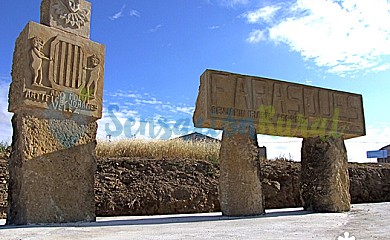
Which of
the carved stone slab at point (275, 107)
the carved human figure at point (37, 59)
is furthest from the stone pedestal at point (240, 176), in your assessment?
the carved human figure at point (37, 59)

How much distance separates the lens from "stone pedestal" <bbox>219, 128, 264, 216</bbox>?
6906 millimetres

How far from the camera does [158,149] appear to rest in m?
12.3

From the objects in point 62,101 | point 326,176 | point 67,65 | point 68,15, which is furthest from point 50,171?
point 326,176

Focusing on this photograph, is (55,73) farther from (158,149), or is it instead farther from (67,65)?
(158,149)

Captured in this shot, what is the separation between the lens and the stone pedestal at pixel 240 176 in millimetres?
6906

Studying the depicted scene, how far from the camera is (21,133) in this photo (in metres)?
5.68

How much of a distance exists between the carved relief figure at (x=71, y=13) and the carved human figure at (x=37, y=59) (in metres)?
0.65

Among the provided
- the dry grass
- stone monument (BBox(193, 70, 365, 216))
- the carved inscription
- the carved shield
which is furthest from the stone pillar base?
the dry grass

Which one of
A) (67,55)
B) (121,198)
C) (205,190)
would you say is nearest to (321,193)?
(205,190)

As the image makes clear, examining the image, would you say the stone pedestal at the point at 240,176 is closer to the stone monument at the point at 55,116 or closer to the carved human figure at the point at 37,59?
the stone monument at the point at 55,116

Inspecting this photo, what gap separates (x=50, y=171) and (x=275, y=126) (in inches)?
156

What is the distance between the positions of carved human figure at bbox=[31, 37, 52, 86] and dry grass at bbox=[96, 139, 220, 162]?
5.90 m

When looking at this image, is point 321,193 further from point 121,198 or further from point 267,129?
point 121,198

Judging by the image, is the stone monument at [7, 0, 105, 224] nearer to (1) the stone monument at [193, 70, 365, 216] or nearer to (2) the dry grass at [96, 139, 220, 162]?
(1) the stone monument at [193, 70, 365, 216]
